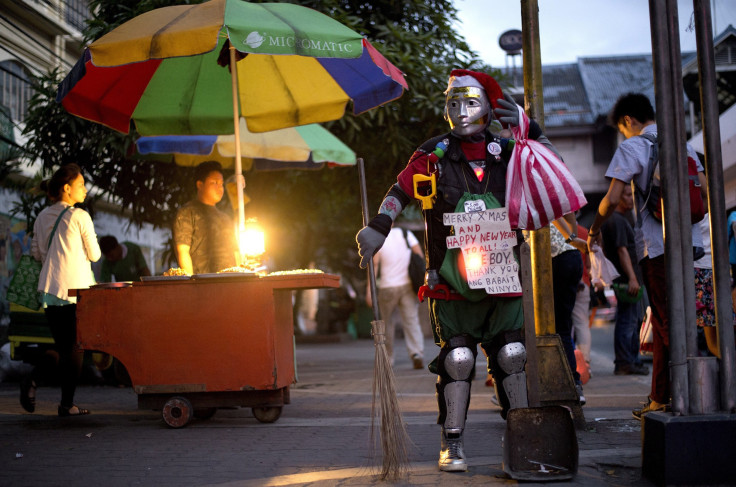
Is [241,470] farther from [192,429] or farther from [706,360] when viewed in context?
[706,360]

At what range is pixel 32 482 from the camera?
4453 millimetres

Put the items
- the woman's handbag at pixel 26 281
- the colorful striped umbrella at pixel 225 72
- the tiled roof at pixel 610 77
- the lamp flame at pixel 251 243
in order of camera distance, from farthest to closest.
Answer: the tiled roof at pixel 610 77
the woman's handbag at pixel 26 281
the lamp flame at pixel 251 243
the colorful striped umbrella at pixel 225 72

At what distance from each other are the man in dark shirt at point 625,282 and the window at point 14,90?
39.7 feet

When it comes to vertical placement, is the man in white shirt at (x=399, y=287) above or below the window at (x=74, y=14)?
below

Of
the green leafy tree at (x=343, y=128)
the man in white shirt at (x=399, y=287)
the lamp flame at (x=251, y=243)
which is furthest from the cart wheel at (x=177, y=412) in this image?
the man in white shirt at (x=399, y=287)

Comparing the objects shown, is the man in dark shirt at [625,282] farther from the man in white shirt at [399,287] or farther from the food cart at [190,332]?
the food cart at [190,332]

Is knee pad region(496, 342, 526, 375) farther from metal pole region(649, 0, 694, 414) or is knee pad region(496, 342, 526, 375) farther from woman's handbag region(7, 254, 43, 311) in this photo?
woman's handbag region(7, 254, 43, 311)

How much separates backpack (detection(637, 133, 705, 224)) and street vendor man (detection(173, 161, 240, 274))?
357cm

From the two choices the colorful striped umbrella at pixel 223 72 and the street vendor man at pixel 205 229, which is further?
the street vendor man at pixel 205 229

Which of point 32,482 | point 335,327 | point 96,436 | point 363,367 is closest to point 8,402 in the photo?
point 96,436

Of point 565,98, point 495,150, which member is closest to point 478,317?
point 495,150

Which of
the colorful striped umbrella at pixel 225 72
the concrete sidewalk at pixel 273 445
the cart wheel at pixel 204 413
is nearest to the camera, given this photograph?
the concrete sidewalk at pixel 273 445

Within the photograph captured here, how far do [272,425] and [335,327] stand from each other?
19.8 metres

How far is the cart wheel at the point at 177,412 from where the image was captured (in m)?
6.42
